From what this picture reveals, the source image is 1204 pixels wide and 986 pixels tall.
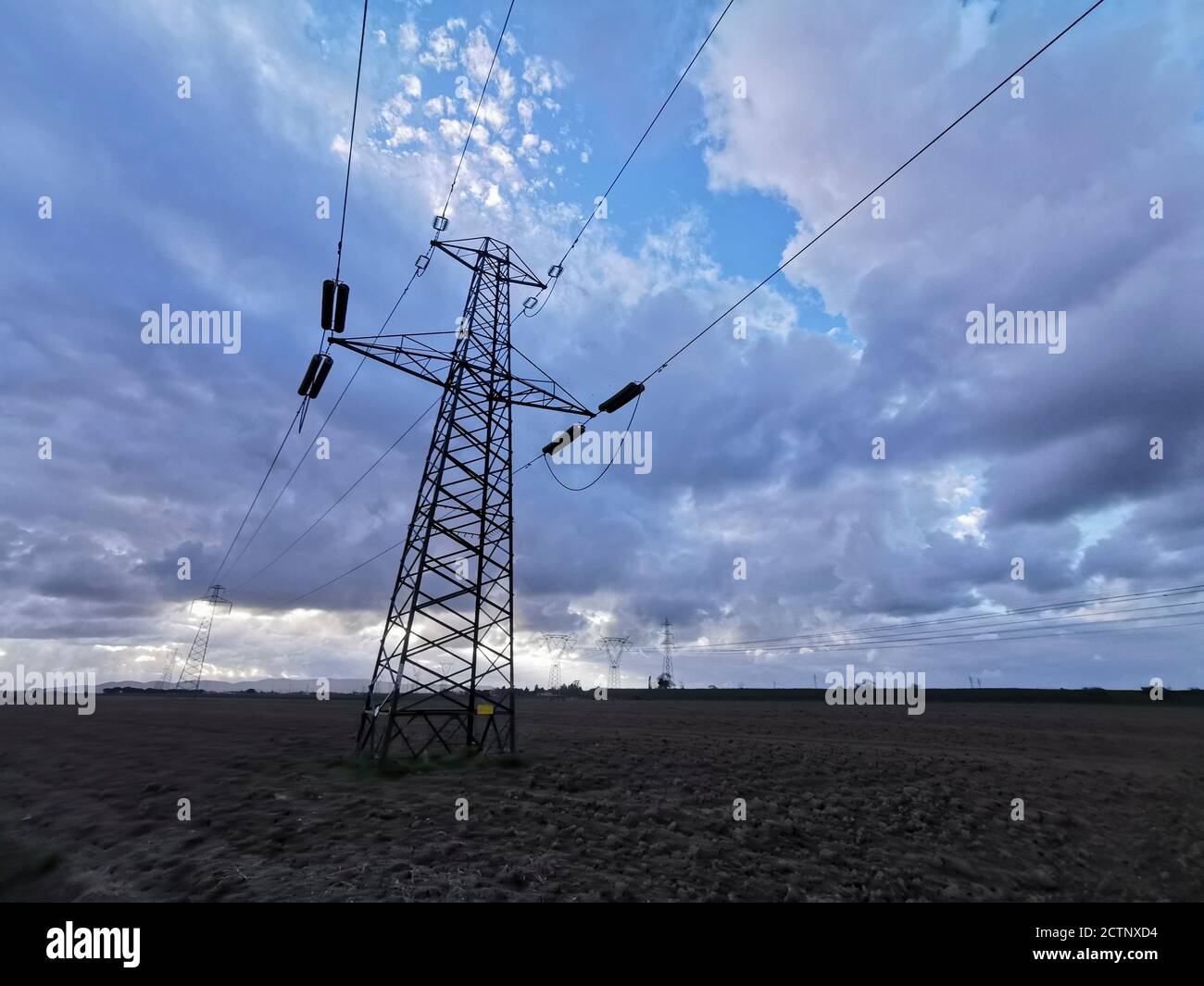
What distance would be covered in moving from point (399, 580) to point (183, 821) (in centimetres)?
931

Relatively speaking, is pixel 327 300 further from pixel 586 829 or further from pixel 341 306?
pixel 586 829

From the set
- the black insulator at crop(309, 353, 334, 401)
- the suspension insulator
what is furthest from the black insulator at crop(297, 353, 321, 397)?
the suspension insulator

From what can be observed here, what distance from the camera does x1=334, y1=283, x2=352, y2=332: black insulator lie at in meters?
21.0

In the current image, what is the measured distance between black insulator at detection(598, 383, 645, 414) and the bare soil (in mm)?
12418

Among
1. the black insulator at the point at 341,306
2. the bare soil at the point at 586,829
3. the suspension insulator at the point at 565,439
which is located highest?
the black insulator at the point at 341,306

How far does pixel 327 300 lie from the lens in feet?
68.7

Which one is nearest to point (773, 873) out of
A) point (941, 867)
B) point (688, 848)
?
point (688, 848)

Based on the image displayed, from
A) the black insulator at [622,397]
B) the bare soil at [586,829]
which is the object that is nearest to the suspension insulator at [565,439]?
the black insulator at [622,397]

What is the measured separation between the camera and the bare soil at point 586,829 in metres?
10.4

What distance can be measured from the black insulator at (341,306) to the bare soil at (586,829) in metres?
14.8

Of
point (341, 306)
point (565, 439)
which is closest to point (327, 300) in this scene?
point (341, 306)

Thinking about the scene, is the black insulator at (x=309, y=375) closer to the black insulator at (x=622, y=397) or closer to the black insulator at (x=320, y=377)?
the black insulator at (x=320, y=377)
